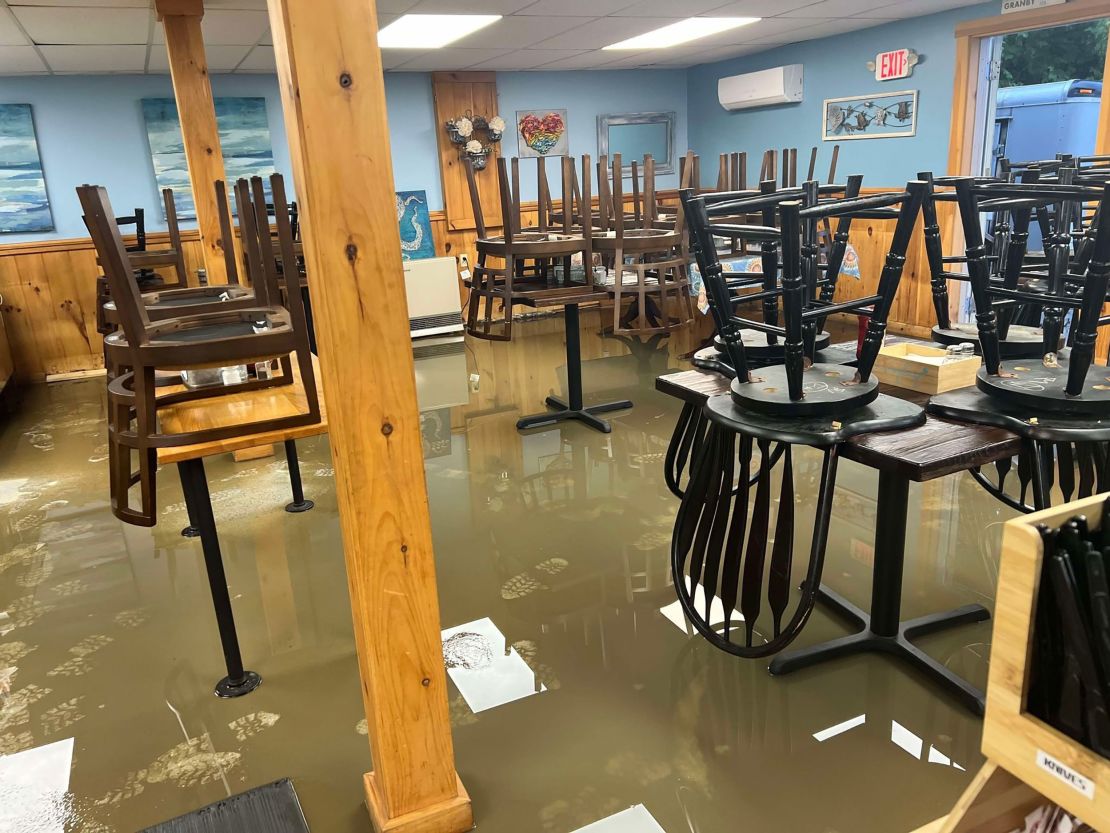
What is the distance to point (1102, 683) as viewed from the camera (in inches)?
31.8

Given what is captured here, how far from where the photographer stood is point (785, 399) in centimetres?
201

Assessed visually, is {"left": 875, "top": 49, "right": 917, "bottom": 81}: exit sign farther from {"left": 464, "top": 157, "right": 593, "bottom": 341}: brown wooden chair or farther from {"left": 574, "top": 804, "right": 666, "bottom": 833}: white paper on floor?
{"left": 574, "top": 804, "right": 666, "bottom": 833}: white paper on floor

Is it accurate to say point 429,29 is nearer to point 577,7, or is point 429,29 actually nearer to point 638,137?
point 577,7

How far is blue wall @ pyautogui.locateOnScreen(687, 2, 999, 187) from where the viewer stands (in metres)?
6.07

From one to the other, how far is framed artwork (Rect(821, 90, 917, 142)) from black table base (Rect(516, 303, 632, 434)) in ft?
11.4

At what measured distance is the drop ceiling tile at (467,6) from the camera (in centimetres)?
482

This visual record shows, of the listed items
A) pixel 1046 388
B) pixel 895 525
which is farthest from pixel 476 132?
pixel 1046 388

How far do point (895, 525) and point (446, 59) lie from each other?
5.97 meters

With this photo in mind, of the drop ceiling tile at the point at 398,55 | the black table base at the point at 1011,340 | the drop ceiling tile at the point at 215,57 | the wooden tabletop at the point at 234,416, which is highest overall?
the drop ceiling tile at the point at 398,55

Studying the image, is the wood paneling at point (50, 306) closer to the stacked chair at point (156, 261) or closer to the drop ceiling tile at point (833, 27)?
the stacked chair at point (156, 261)

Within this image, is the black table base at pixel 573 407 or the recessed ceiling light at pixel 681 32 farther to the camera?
the recessed ceiling light at pixel 681 32

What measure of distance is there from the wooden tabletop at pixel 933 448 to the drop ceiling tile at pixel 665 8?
13.3 feet

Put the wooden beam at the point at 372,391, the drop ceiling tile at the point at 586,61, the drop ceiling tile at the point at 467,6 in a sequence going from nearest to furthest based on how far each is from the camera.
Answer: the wooden beam at the point at 372,391, the drop ceiling tile at the point at 467,6, the drop ceiling tile at the point at 586,61

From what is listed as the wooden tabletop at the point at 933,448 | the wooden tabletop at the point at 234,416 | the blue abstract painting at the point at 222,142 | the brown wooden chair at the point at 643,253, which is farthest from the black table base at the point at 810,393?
the blue abstract painting at the point at 222,142
